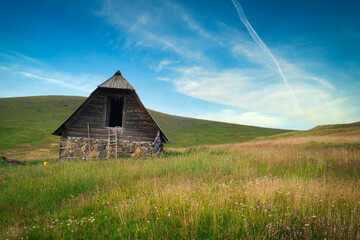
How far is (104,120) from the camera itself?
50.0 feet

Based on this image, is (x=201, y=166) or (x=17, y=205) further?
(x=201, y=166)

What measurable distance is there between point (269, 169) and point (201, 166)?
109 inches

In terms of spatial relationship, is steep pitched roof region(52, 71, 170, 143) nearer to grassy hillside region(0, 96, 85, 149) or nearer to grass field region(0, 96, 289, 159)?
grass field region(0, 96, 289, 159)

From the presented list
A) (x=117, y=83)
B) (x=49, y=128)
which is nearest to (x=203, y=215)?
(x=117, y=83)

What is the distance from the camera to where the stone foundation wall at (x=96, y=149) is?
14609mm

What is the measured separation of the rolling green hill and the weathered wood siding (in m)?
27.2

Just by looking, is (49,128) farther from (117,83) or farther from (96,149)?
(117,83)

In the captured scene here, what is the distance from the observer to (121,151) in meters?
14.9

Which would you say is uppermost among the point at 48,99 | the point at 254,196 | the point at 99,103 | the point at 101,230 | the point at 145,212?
the point at 48,99

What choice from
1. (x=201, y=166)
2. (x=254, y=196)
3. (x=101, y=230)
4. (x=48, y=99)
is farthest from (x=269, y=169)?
(x=48, y=99)

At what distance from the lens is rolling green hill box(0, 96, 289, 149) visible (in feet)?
143

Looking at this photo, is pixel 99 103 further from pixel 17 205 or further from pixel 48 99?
pixel 48 99

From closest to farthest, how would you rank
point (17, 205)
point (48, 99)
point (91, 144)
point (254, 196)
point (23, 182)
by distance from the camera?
point (254, 196), point (17, 205), point (23, 182), point (91, 144), point (48, 99)

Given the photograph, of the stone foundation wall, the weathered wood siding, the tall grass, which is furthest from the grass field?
the tall grass
